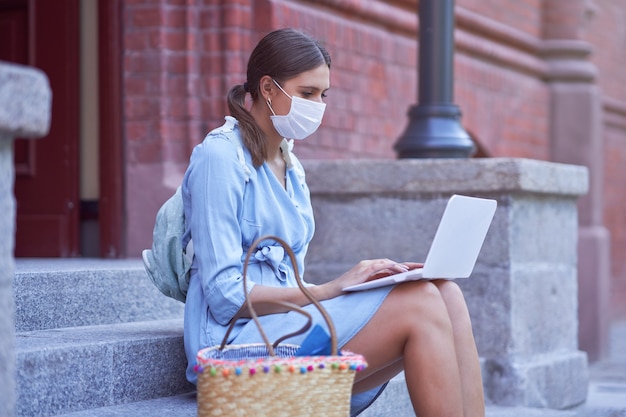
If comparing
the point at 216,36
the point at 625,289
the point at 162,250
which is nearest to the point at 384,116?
the point at 216,36

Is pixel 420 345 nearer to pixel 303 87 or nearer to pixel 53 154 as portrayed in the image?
pixel 303 87

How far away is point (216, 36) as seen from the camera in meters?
5.79

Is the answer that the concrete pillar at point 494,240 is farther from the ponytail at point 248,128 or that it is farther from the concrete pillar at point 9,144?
the concrete pillar at point 9,144

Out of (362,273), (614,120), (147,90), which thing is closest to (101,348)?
(362,273)

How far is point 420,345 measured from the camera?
312cm

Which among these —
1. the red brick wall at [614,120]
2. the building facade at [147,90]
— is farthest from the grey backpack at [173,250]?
the red brick wall at [614,120]

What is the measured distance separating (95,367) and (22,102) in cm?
150

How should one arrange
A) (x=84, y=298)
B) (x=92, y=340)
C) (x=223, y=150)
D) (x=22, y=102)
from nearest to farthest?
(x=22, y=102), (x=223, y=150), (x=92, y=340), (x=84, y=298)

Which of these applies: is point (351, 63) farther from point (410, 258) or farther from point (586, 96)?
point (586, 96)

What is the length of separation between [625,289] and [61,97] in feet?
25.6

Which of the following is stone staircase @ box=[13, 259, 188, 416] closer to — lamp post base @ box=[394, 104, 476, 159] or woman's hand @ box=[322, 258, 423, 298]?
woman's hand @ box=[322, 258, 423, 298]

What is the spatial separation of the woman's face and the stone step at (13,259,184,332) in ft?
3.51

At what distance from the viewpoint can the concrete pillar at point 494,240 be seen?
5.02m

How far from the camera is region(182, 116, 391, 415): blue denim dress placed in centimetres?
323
